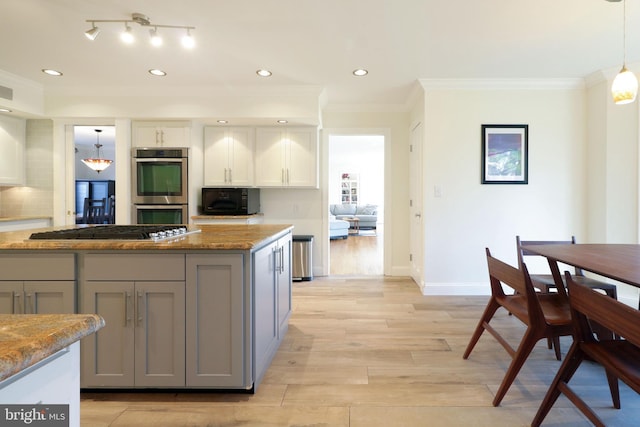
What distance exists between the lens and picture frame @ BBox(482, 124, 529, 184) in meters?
3.57

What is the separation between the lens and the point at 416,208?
413 cm

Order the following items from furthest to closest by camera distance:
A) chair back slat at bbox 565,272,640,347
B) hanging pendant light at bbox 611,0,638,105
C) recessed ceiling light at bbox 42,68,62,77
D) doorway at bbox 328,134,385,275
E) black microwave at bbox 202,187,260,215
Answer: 1. doorway at bbox 328,134,385,275
2. black microwave at bbox 202,187,260,215
3. recessed ceiling light at bbox 42,68,62,77
4. hanging pendant light at bbox 611,0,638,105
5. chair back slat at bbox 565,272,640,347

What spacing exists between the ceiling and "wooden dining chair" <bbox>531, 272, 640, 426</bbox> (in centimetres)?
202

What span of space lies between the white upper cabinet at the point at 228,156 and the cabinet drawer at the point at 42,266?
101 inches

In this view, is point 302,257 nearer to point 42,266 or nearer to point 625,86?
point 42,266

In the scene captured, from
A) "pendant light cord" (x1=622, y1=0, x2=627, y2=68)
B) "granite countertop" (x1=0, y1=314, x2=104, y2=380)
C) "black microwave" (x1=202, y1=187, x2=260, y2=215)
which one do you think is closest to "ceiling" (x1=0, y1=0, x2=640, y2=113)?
"pendant light cord" (x1=622, y1=0, x2=627, y2=68)

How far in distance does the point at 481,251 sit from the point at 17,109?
532 centimetres

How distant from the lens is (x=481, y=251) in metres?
3.61

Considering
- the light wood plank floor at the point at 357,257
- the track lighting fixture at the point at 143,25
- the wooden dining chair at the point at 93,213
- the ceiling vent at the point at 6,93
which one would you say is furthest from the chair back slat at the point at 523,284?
the wooden dining chair at the point at 93,213

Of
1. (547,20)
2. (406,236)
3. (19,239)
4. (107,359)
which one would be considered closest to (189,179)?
(19,239)

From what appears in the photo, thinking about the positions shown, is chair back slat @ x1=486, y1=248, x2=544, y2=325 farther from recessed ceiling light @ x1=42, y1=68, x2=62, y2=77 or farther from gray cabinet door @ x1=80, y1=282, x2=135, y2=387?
recessed ceiling light @ x1=42, y1=68, x2=62, y2=77

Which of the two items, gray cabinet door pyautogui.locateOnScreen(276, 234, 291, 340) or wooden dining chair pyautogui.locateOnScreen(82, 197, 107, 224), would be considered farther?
wooden dining chair pyautogui.locateOnScreen(82, 197, 107, 224)

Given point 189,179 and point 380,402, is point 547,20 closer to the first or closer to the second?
point 380,402

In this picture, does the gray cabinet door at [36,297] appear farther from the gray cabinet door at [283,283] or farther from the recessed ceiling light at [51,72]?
the recessed ceiling light at [51,72]
